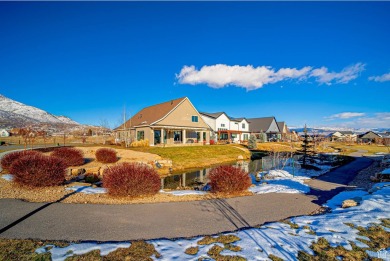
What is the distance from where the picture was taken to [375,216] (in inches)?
229

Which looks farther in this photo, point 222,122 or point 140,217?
point 222,122

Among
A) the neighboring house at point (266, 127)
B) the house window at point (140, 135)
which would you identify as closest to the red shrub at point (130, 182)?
the house window at point (140, 135)

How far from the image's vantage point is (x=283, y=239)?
460 centimetres

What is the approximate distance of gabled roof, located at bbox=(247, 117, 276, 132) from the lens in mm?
55500

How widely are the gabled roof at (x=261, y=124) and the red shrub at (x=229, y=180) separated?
48227 millimetres

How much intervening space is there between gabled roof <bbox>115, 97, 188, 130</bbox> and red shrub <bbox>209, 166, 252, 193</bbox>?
2000 cm

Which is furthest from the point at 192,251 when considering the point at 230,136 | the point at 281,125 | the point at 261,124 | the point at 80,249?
the point at 281,125

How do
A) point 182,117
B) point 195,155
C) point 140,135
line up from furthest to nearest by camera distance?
point 182,117
point 140,135
point 195,155

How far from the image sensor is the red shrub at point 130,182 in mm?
7926

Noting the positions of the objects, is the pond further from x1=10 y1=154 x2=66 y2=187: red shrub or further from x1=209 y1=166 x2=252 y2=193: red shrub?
x1=10 y1=154 x2=66 y2=187: red shrub

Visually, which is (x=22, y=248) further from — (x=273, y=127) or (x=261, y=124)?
(x=273, y=127)

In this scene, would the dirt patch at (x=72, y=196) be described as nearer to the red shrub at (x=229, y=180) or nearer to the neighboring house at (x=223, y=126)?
the red shrub at (x=229, y=180)

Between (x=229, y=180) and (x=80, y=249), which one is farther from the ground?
(x=229, y=180)

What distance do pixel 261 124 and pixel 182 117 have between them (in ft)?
108
